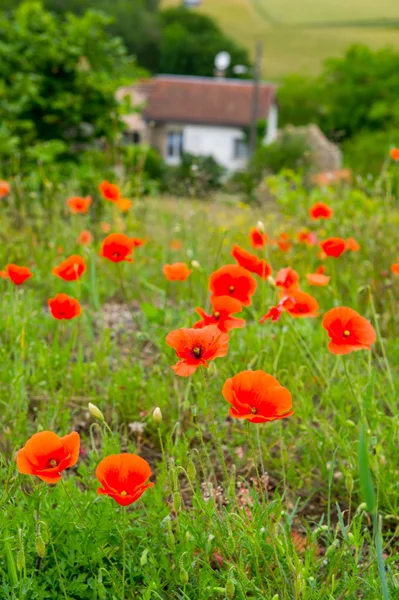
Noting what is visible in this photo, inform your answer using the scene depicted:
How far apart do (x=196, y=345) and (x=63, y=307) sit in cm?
66

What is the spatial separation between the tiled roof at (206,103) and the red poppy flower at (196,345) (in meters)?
32.3

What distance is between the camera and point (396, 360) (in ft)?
10.4

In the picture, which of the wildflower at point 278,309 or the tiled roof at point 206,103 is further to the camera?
the tiled roof at point 206,103

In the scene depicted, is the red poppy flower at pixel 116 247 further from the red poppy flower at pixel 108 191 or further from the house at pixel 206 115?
the house at pixel 206 115

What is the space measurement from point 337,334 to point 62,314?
2.55 feet

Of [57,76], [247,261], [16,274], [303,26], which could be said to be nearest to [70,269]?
[16,274]

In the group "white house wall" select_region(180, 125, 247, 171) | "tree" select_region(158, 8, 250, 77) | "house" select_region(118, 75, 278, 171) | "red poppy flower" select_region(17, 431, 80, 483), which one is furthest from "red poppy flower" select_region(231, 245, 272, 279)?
"tree" select_region(158, 8, 250, 77)

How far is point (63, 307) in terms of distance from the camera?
Result: 2.14m

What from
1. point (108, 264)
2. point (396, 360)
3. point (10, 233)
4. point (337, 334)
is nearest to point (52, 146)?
point (10, 233)

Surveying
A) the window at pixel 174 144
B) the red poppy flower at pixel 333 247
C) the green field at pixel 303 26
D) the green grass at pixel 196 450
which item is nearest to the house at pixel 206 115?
the window at pixel 174 144

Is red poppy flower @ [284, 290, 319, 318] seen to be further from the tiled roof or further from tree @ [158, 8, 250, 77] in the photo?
tree @ [158, 8, 250, 77]

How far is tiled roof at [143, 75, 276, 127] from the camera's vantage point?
33094 millimetres

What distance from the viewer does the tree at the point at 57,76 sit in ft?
20.7

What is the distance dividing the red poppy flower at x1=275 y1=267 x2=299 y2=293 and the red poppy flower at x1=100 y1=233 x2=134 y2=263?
1.63ft
